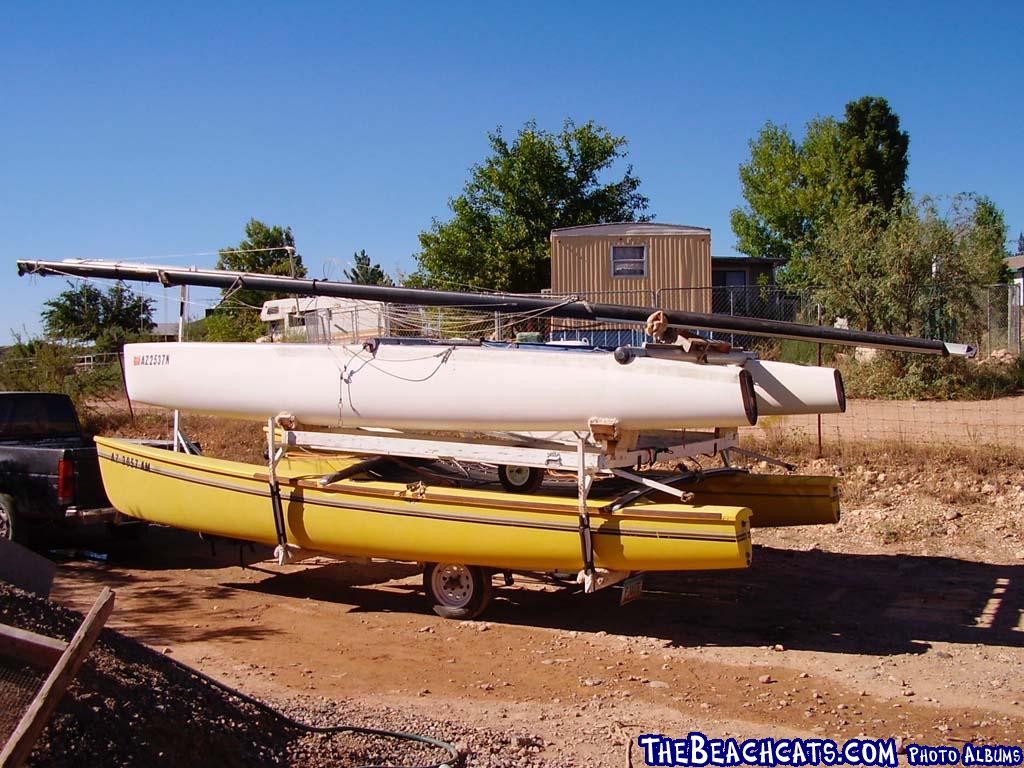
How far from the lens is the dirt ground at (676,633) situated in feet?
19.8

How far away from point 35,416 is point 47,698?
8749 mm

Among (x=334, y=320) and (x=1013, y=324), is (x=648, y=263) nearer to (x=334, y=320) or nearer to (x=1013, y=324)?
(x=1013, y=324)

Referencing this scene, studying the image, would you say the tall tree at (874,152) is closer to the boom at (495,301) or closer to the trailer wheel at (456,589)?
the boom at (495,301)

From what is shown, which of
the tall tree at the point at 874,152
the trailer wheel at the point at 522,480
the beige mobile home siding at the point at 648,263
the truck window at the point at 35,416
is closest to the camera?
the trailer wheel at the point at 522,480

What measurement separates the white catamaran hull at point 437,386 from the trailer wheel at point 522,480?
2.10ft

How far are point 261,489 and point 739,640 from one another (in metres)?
4.18

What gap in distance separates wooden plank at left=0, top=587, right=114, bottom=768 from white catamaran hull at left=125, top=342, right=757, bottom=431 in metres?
4.59

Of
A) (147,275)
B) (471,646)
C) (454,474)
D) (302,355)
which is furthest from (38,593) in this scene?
(147,275)

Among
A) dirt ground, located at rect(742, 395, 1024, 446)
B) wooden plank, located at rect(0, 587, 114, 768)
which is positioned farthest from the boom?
wooden plank, located at rect(0, 587, 114, 768)

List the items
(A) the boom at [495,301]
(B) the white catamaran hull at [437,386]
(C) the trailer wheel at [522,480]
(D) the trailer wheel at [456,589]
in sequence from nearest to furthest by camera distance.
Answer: (B) the white catamaran hull at [437,386], (D) the trailer wheel at [456,589], (A) the boom at [495,301], (C) the trailer wheel at [522,480]

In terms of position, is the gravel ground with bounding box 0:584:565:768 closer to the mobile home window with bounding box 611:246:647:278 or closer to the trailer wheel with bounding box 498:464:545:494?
the trailer wheel with bounding box 498:464:545:494

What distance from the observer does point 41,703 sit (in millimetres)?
3391

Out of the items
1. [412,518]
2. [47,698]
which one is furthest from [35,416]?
[47,698]

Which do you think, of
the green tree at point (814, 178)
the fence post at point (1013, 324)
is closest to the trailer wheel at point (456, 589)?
the fence post at point (1013, 324)
